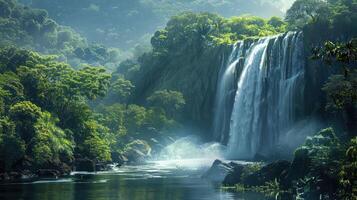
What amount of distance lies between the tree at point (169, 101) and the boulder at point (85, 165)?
37.1m

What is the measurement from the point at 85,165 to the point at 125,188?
2741cm

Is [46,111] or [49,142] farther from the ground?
[46,111]

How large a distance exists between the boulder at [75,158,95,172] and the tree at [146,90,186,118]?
122ft

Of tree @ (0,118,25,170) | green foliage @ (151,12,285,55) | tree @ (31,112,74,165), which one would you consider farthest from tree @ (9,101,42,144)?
green foliage @ (151,12,285,55)

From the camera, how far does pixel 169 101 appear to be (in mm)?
118438

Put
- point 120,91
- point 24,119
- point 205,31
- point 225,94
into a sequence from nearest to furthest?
point 24,119
point 225,94
point 205,31
point 120,91

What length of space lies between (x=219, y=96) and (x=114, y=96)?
3293cm

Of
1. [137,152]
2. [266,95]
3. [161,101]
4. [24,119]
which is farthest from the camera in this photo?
[161,101]

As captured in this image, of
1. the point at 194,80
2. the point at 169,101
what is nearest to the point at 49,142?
the point at 169,101

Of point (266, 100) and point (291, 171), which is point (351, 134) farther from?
point (266, 100)

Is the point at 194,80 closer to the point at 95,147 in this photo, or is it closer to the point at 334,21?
the point at 95,147

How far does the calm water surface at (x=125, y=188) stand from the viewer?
159ft

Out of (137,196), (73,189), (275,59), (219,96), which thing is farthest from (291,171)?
(219,96)

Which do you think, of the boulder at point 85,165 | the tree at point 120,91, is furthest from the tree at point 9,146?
the tree at point 120,91
